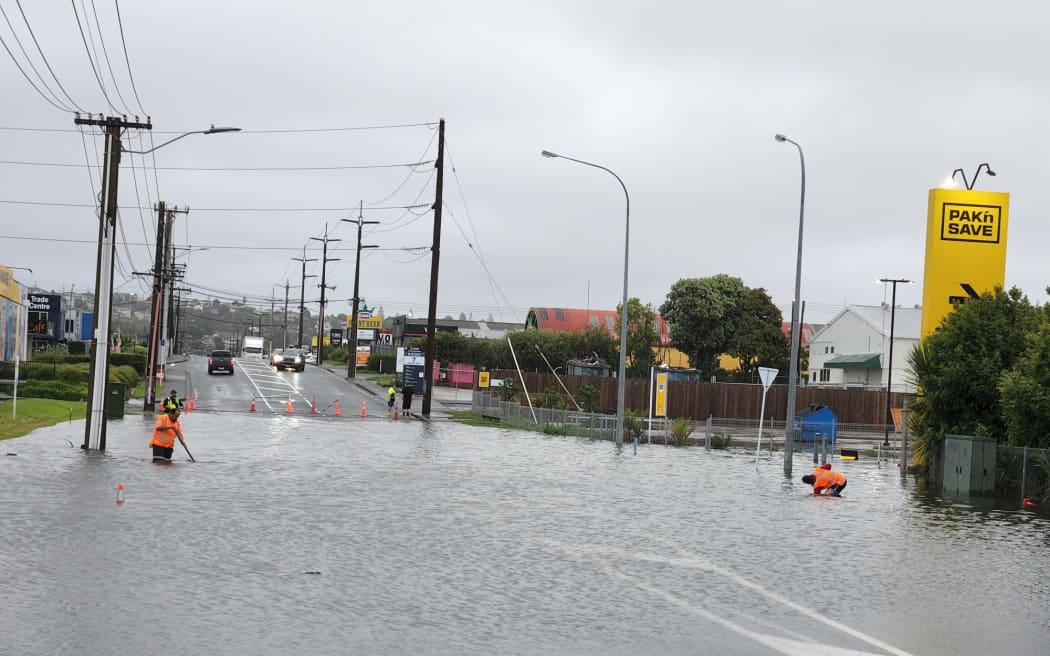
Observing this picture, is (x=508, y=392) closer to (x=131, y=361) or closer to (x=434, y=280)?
(x=434, y=280)

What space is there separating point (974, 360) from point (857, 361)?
5899cm

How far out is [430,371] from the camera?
5531 cm

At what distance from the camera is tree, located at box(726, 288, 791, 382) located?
3871 inches

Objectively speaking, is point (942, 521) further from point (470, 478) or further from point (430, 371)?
point (430, 371)

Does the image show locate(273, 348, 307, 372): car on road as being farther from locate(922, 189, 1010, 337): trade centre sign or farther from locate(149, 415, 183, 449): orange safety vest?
locate(149, 415, 183, 449): orange safety vest

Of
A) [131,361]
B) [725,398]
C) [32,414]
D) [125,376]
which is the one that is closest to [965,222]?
[32,414]

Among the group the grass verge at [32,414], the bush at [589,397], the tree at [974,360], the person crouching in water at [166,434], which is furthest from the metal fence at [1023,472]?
the bush at [589,397]

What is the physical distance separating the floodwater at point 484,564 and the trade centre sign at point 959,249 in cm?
953

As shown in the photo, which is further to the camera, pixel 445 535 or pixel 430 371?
pixel 430 371

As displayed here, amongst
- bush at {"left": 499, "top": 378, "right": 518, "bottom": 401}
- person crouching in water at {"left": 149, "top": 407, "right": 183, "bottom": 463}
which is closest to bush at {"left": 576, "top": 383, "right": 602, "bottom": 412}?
bush at {"left": 499, "top": 378, "right": 518, "bottom": 401}

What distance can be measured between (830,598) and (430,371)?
42.7 m

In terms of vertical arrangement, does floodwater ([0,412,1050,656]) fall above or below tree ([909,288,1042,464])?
below

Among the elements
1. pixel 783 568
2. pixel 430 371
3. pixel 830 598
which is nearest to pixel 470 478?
pixel 783 568

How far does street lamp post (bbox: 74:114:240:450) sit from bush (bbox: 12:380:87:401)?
70.4 feet
